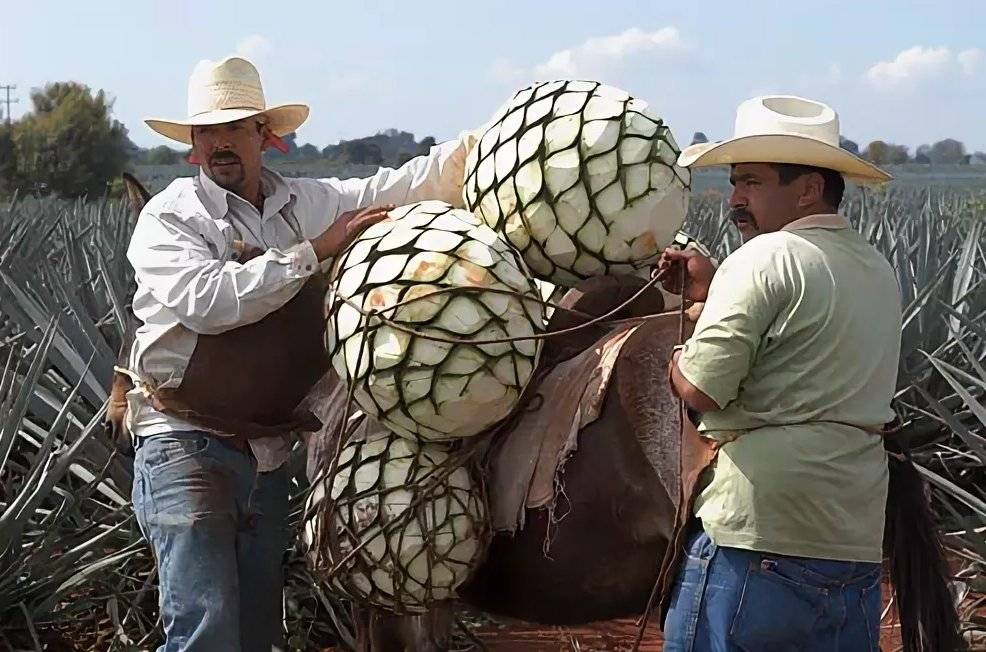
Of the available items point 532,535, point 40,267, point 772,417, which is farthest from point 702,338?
point 40,267

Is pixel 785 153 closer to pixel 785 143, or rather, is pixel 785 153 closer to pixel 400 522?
pixel 785 143

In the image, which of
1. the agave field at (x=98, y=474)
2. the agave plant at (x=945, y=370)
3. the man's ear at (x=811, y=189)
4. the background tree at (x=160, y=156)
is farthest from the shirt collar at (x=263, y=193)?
the background tree at (x=160, y=156)

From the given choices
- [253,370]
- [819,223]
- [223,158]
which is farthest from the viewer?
[223,158]

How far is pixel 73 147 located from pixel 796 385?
134ft

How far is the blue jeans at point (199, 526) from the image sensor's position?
238 centimetres

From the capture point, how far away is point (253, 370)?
2398mm

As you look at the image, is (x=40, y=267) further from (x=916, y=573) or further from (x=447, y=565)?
(x=916, y=573)

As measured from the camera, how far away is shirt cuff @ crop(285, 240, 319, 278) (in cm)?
224

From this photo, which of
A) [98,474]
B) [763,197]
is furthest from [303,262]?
[98,474]

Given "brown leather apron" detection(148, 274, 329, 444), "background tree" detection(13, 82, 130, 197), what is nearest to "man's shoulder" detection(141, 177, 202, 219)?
"brown leather apron" detection(148, 274, 329, 444)

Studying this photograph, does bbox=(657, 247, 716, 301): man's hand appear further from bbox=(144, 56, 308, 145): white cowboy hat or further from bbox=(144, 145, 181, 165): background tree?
bbox=(144, 145, 181, 165): background tree

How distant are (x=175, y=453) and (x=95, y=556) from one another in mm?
1540

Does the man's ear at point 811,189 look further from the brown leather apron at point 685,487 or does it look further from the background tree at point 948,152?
the background tree at point 948,152

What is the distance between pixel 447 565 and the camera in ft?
6.99
